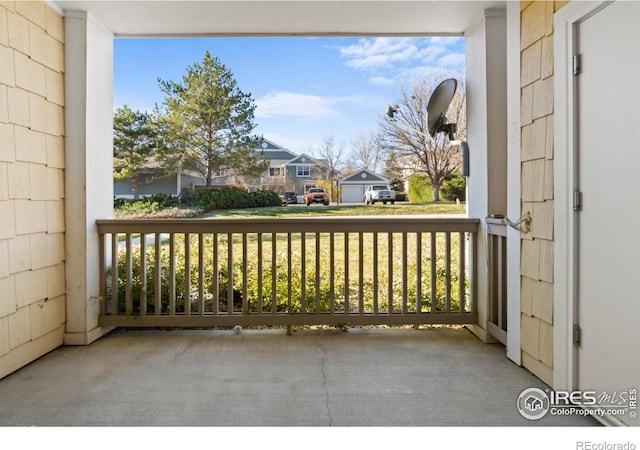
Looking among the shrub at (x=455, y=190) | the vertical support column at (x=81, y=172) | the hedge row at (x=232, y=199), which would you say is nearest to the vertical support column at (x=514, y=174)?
the shrub at (x=455, y=190)

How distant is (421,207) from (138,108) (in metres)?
2.41

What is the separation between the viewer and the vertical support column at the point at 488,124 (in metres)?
2.90

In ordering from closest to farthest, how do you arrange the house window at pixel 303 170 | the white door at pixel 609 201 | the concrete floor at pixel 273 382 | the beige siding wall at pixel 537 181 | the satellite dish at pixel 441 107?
the white door at pixel 609 201 < the concrete floor at pixel 273 382 < the beige siding wall at pixel 537 181 < the satellite dish at pixel 441 107 < the house window at pixel 303 170

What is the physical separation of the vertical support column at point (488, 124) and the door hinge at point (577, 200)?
1.02m

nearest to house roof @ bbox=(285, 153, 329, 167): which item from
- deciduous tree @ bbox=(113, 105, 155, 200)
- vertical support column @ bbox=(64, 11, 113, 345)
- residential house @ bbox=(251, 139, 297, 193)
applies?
residential house @ bbox=(251, 139, 297, 193)

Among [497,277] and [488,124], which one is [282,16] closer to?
[488,124]

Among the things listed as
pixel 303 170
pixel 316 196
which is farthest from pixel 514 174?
pixel 303 170

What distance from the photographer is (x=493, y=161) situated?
9.59ft

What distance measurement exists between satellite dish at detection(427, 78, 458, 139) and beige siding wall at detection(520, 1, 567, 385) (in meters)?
0.69

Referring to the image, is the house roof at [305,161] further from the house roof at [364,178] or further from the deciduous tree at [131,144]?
the deciduous tree at [131,144]

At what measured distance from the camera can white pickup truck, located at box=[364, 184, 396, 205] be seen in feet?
11.0
